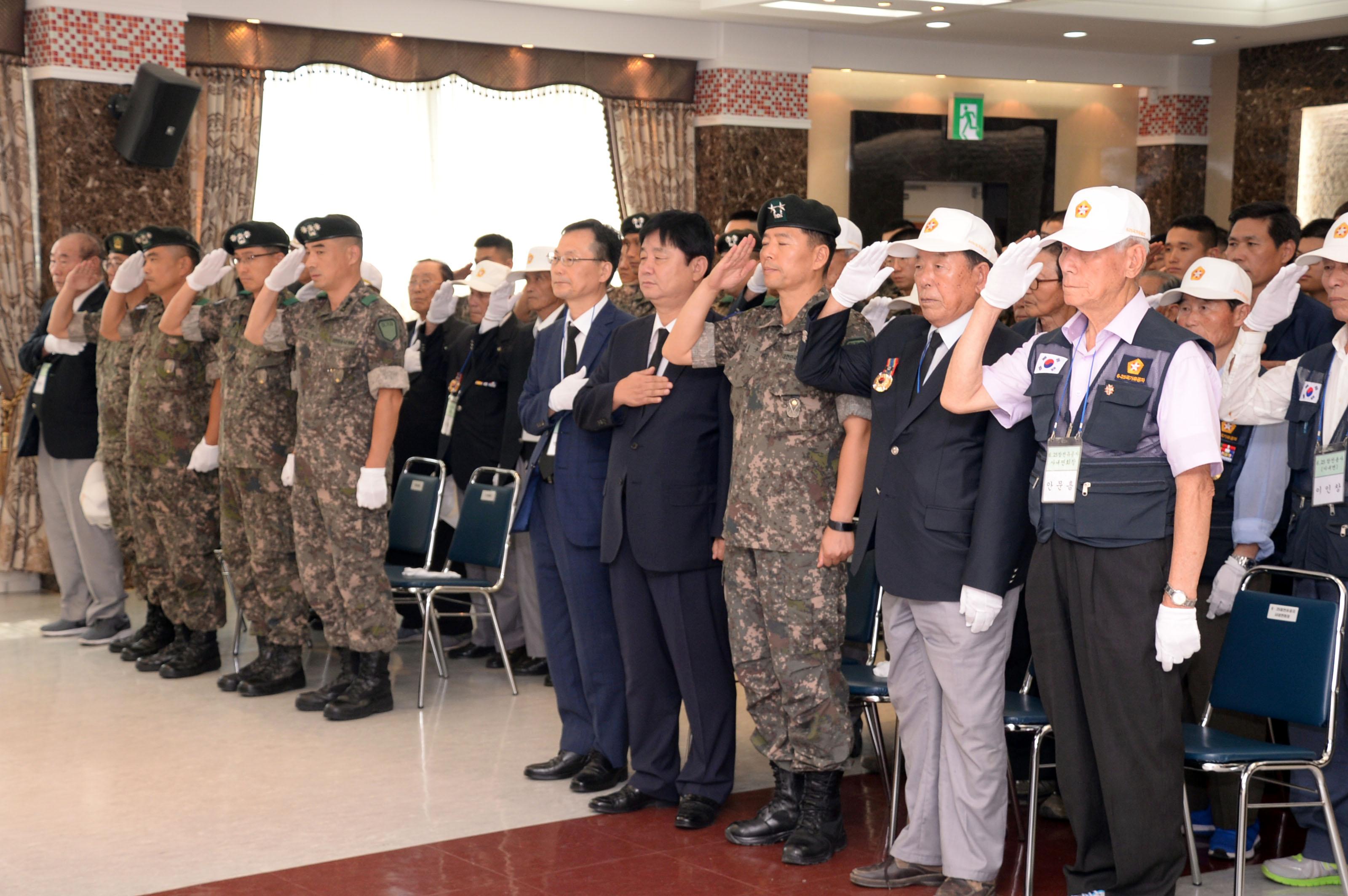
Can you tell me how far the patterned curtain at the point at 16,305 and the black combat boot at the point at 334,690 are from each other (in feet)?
9.43

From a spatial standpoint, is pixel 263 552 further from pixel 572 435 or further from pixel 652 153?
pixel 652 153

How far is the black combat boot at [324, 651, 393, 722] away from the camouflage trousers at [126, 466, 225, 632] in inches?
→ 37.1

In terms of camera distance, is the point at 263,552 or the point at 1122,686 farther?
the point at 263,552

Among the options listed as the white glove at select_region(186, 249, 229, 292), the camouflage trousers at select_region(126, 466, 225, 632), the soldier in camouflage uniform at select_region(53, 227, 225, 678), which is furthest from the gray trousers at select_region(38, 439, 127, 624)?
the white glove at select_region(186, 249, 229, 292)

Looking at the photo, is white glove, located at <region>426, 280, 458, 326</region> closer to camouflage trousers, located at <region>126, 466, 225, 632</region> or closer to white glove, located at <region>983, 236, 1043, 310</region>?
camouflage trousers, located at <region>126, 466, 225, 632</region>

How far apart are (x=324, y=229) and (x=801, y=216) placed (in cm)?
225

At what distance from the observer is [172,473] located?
6.09m

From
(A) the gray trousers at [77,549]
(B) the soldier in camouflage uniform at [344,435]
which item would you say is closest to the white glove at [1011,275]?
(B) the soldier in camouflage uniform at [344,435]

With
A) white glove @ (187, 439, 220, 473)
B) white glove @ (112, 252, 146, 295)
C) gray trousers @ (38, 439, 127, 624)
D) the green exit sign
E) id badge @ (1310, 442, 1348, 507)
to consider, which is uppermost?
the green exit sign

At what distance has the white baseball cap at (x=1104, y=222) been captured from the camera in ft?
10.5

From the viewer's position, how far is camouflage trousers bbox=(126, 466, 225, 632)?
611 cm

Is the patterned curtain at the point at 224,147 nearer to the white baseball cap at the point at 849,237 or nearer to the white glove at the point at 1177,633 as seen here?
the white baseball cap at the point at 849,237

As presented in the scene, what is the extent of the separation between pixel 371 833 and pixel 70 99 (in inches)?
203

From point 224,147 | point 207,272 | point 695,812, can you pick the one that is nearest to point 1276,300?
point 695,812
